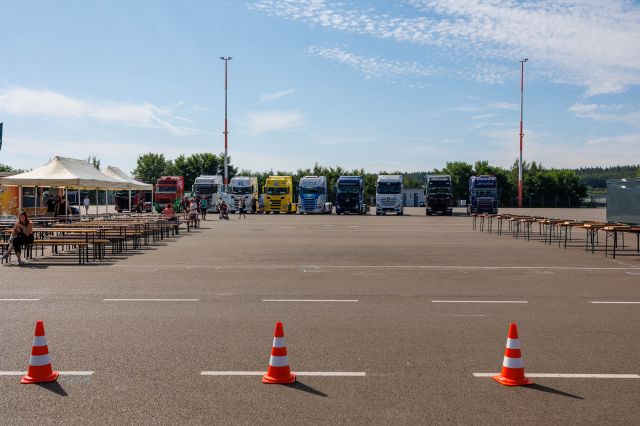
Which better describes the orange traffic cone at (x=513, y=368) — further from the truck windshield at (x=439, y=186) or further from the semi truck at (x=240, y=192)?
the semi truck at (x=240, y=192)

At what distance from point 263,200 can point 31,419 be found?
159ft

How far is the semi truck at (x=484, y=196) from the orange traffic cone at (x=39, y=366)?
150 ft

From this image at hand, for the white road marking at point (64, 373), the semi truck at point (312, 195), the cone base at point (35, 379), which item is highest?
the semi truck at point (312, 195)

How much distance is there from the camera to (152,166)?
116688 mm

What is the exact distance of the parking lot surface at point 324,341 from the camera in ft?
17.0

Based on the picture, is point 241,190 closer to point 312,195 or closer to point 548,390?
point 312,195

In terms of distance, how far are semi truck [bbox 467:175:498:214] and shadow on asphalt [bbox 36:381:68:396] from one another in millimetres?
45780

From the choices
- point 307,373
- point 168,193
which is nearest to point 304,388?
point 307,373

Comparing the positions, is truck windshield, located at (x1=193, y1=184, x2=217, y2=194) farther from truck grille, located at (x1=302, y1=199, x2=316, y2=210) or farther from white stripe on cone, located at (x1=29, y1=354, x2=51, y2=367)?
white stripe on cone, located at (x1=29, y1=354, x2=51, y2=367)

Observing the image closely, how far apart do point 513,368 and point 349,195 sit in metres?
45.8

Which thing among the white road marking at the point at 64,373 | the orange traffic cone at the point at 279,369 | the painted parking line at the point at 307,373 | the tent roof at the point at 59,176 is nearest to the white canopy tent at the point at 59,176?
the tent roof at the point at 59,176

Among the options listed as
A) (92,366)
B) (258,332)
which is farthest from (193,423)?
(258,332)

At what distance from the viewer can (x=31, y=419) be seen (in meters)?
4.92

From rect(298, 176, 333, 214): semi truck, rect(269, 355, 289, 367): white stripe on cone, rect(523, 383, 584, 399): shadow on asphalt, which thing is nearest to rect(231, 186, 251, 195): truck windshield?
rect(298, 176, 333, 214): semi truck
